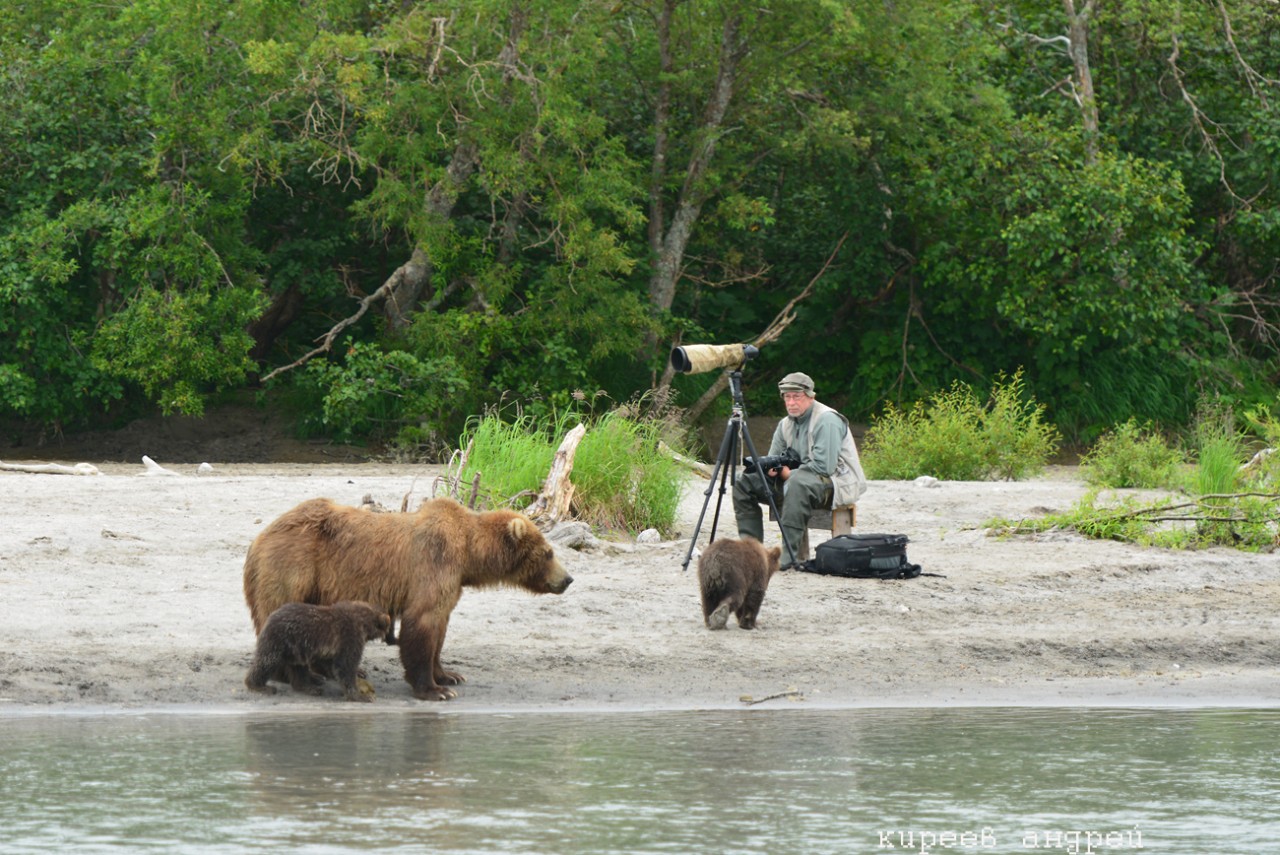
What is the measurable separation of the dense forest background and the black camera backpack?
28.4 feet

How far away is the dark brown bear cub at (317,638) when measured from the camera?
7.17 metres

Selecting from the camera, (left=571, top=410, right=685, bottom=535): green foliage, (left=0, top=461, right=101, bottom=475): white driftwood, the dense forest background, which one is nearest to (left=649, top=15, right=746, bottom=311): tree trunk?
the dense forest background

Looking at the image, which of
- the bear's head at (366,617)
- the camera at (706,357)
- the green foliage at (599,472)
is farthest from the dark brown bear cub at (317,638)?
the green foliage at (599,472)

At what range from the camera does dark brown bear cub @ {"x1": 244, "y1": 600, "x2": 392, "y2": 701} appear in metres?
7.17

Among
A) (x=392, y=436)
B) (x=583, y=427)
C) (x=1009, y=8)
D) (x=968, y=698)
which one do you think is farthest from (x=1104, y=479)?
(x=1009, y=8)

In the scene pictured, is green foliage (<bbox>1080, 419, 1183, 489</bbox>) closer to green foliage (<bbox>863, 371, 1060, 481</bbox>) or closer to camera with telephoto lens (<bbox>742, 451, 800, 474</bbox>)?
green foliage (<bbox>863, 371, 1060, 481</bbox>)

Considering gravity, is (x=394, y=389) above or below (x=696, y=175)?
below

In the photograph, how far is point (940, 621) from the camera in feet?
→ 31.9

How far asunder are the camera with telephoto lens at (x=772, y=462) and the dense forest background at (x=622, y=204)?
27.2ft

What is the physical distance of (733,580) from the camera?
8.87 m

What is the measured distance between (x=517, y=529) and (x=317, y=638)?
106 centimetres

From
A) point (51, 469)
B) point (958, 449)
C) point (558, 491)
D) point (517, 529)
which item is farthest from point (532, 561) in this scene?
point (958, 449)

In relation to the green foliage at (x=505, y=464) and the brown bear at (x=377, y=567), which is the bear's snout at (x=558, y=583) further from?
the green foliage at (x=505, y=464)

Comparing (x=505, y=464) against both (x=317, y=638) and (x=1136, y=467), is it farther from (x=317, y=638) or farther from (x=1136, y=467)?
(x=1136, y=467)
